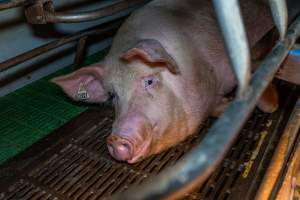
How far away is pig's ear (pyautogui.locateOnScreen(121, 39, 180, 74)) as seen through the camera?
1.82 meters

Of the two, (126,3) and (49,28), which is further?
(49,28)

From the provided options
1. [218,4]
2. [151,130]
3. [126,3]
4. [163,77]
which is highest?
[218,4]

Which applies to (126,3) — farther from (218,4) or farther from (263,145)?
(218,4)

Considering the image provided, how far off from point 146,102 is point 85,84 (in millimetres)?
597

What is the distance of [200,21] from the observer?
2.49 metres

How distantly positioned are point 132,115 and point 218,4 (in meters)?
1.23

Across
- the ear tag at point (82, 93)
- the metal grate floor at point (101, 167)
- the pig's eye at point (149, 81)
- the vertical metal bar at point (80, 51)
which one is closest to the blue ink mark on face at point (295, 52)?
the metal grate floor at point (101, 167)

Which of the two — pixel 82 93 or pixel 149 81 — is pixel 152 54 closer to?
pixel 149 81

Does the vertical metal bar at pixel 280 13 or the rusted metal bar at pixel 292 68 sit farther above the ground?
the vertical metal bar at pixel 280 13

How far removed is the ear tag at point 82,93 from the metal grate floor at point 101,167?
20 cm

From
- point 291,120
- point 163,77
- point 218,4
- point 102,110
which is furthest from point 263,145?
point 218,4

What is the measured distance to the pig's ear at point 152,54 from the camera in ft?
5.98

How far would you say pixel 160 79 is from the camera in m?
2.14

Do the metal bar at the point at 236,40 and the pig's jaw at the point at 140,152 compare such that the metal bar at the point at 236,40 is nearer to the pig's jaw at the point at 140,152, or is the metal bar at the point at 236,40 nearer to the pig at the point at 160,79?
the pig at the point at 160,79
